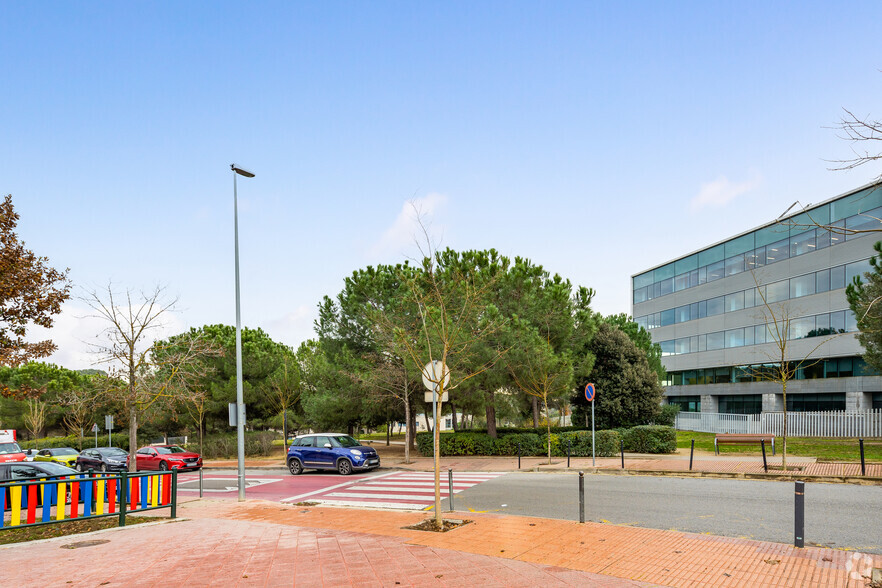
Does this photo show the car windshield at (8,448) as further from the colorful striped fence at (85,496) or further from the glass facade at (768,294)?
the glass facade at (768,294)

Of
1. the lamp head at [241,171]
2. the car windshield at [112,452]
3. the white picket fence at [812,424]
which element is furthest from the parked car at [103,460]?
the white picket fence at [812,424]

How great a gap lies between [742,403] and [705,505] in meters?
37.6

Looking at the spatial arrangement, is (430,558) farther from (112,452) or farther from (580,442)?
(112,452)

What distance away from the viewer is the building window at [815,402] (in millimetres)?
37344

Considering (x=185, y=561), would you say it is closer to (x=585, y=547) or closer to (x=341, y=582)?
(x=341, y=582)

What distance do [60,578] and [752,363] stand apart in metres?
44.9

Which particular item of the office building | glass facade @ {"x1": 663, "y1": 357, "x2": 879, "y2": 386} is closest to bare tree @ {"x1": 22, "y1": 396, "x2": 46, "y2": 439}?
glass facade @ {"x1": 663, "y1": 357, "x2": 879, "y2": 386}

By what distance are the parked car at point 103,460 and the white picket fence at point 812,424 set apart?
109 ft

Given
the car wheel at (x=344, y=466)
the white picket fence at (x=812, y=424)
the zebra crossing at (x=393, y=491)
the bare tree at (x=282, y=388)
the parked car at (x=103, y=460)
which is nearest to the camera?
the zebra crossing at (x=393, y=491)

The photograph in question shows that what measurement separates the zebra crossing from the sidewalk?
3992 mm

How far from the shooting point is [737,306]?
4394 centimetres

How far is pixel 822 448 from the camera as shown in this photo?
78.3 ft

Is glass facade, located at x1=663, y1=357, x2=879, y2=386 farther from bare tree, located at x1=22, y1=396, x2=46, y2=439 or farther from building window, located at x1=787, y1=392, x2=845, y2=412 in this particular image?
bare tree, located at x1=22, y1=396, x2=46, y2=439

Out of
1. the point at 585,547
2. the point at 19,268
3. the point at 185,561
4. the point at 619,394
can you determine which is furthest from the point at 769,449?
the point at 19,268
